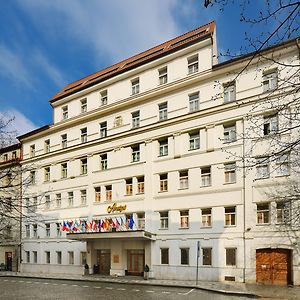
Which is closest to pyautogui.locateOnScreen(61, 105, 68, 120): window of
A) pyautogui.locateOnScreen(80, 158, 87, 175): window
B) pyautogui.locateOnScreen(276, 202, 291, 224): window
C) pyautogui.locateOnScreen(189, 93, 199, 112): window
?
pyautogui.locateOnScreen(80, 158, 87, 175): window

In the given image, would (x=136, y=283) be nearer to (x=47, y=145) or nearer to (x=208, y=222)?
(x=208, y=222)

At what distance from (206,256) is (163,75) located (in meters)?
16.3

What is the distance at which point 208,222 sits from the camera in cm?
3006

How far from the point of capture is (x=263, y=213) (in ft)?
89.7

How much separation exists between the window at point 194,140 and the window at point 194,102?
2.14 m

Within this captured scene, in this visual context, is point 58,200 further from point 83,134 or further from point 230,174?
point 230,174

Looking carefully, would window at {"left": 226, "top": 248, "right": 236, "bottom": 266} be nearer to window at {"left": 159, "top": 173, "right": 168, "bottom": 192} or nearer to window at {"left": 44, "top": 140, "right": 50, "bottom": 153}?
window at {"left": 159, "top": 173, "right": 168, "bottom": 192}

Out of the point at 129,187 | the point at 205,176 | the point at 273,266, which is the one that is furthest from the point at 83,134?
the point at 273,266

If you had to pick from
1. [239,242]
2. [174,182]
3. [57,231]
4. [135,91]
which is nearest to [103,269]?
[57,231]

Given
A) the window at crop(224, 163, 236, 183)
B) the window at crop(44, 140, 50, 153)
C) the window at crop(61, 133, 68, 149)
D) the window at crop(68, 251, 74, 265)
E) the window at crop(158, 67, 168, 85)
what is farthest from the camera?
the window at crop(44, 140, 50, 153)

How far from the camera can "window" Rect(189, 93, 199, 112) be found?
3206 centimetres

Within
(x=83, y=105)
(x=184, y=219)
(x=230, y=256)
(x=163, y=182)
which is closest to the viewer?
(x=230, y=256)

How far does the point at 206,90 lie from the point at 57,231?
22.6m

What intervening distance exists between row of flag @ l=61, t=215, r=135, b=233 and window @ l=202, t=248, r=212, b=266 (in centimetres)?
703
